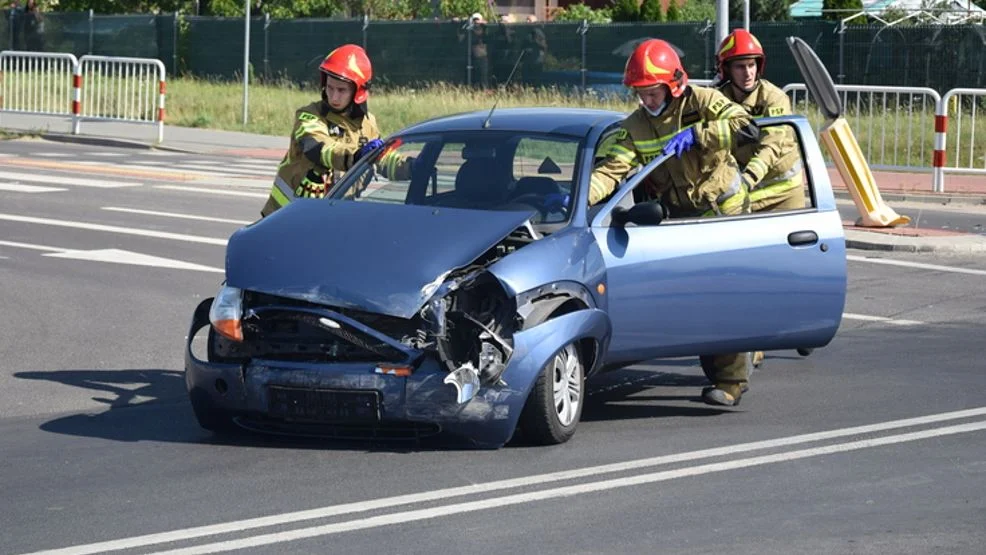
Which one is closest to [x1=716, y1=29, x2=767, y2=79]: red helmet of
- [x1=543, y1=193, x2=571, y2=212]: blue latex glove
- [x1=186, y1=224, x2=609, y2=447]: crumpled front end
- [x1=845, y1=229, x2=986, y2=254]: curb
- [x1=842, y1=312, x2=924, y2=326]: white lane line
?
[x1=543, y1=193, x2=571, y2=212]: blue latex glove

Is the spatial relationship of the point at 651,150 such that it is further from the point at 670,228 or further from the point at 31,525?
the point at 31,525

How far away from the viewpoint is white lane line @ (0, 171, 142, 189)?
20.3 m

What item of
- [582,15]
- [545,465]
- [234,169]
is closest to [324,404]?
[545,465]

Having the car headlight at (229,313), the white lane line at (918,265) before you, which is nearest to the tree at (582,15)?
the white lane line at (918,265)

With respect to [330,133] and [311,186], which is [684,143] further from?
[311,186]

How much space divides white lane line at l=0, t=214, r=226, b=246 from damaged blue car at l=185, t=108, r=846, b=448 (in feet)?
22.9

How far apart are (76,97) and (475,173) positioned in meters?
20.3

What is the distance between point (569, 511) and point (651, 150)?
2.73 m

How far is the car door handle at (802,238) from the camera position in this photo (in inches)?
340

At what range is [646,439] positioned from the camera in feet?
25.6

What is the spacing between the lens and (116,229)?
52.9 ft

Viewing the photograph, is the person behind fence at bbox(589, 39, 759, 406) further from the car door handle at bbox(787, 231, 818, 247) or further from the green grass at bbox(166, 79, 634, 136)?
the green grass at bbox(166, 79, 634, 136)

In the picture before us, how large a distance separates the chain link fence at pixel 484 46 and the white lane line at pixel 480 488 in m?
26.4

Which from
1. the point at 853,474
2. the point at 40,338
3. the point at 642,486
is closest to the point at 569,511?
the point at 642,486
